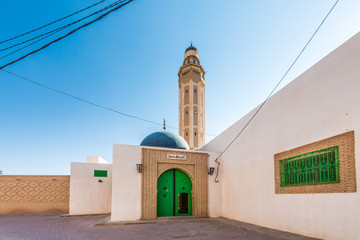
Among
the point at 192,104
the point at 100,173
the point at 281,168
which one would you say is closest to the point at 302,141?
the point at 281,168

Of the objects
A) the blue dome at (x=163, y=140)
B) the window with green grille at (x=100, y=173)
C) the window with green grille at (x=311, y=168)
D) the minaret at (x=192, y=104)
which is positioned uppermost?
the minaret at (x=192, y=104)

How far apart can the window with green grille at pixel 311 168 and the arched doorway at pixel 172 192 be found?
197 inches

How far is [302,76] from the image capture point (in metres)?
6.57

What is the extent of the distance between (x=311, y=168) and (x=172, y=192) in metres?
6.40

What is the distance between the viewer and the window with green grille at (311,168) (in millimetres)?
5449

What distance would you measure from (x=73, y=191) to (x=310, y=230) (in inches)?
454

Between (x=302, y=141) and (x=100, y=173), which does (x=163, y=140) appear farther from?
(x=302, y=141)

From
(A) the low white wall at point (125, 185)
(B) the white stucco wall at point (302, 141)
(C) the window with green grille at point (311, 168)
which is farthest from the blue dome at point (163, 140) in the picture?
(C) the window with green grille at point (311, 168)

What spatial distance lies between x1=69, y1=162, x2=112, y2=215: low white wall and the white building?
0.17 feet

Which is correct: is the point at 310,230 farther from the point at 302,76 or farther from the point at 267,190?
the point at 302,76

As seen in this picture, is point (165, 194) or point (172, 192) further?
point (172, 192)

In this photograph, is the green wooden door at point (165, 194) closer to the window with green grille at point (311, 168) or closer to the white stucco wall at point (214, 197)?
the white stucco wall at point (214, 197)

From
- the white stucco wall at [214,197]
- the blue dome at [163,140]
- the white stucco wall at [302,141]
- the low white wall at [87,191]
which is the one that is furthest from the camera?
the low white wall at [87,191]

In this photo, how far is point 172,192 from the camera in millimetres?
10883
